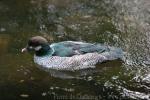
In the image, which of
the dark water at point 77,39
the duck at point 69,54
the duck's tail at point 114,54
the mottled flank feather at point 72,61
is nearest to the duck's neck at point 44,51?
the duck at point 69,54

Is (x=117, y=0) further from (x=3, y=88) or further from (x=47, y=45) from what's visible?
(x=3, y=88)

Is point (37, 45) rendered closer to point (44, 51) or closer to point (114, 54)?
point (44, 51)

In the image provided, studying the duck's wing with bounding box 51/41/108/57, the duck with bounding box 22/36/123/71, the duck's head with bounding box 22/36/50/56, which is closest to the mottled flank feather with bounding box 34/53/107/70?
the duck with bounding box 22/36/123/71

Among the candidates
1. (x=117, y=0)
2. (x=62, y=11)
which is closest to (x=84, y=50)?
(x=62, y=11)

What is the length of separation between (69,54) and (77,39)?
1.45 m

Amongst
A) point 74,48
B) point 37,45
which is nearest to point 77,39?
point 74,48

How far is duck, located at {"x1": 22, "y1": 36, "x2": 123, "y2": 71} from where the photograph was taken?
40.3 feet

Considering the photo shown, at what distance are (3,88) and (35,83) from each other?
752 millimetres

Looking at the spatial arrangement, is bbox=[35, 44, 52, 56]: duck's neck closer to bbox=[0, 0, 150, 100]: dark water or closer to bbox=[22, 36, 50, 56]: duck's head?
bbox=[22, 36, 50, 56]: duck's head

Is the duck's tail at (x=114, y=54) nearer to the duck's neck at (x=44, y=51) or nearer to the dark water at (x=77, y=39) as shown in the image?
the dark water at (x=77, y=39)

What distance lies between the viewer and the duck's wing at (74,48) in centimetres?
1234

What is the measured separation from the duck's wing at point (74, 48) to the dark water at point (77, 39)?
44 cm

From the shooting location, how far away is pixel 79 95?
A: 10.7 m

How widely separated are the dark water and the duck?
0.65 feet
